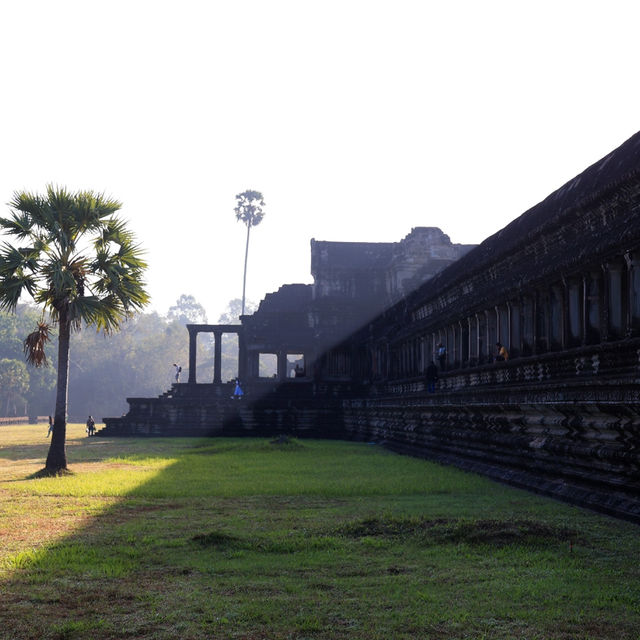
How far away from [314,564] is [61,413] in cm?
1201

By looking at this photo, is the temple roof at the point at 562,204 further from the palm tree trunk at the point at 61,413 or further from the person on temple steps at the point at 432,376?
the palm tree trunk at the point at 61,413

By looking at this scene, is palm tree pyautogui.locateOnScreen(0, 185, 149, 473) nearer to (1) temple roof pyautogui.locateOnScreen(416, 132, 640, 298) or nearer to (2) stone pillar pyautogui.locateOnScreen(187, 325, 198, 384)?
(1) temple roof pyautogui.locateOnScreen(416, 132, 640, 298)

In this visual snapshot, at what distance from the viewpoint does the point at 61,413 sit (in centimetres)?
1756

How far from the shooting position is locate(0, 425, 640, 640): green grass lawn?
202 inches

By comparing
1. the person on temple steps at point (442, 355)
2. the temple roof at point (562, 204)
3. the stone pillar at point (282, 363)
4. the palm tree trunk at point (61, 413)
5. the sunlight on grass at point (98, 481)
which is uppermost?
the temple roof at point (562, 204)

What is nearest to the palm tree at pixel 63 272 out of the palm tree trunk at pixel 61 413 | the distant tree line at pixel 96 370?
the palm tree trunk at pixel 61 413

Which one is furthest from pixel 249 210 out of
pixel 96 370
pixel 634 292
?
pixel 634 292

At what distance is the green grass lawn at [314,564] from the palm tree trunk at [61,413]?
4.27 metres

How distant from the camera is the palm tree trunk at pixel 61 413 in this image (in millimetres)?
17047

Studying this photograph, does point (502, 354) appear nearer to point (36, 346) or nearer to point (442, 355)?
point (442, 355)

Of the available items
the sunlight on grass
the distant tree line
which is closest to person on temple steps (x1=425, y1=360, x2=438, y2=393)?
the sunlight on grass

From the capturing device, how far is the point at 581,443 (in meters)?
10.8

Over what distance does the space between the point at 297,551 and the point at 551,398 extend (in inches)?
218

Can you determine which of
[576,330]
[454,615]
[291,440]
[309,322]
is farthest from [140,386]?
[454,615]
